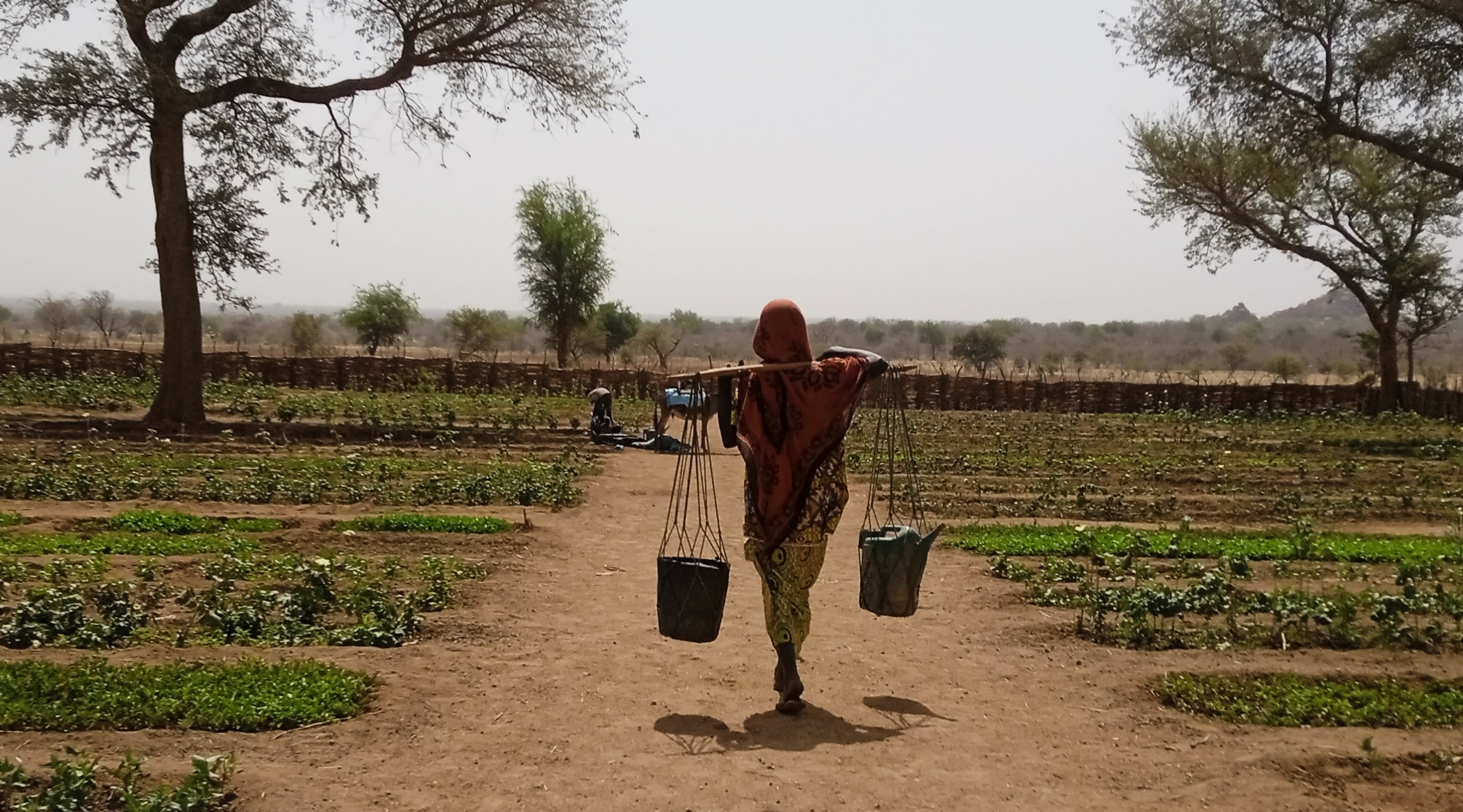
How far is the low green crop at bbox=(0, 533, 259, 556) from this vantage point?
870 cm

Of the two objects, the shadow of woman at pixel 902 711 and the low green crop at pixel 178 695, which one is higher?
the low green crop at pixel 178 695

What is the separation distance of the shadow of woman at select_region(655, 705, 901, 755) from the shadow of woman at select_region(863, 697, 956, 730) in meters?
0.13

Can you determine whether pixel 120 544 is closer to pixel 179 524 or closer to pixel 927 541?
pixel 179 524

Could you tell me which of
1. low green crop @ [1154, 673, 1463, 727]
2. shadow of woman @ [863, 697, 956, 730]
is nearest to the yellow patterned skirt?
shadow of woman @ [863, 697, 956, 730]

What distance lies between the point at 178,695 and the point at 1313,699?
225 inches

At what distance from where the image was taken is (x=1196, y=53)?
22953 millimetres

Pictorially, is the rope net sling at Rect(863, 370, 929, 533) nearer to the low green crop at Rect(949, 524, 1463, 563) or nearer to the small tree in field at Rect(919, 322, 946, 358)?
the low green crop at Rect(949, 524, 1463, 563)

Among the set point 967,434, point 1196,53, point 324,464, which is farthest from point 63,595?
point 1196,53

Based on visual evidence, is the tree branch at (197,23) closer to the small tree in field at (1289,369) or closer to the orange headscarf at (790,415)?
the orange headscarf at (790,415)

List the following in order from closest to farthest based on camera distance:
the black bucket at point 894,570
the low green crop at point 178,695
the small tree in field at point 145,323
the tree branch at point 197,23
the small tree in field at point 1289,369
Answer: the low green crop at point 178,695, the black bucket at point 894,570, the tree branch at point 197,23, the small tree in field at point 1289,369, the small tree in field at point 145,323

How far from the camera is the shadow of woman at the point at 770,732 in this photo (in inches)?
201

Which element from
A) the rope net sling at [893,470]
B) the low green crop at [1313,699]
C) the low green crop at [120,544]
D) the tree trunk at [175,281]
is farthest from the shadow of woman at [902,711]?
the tree trunk at [175,281]

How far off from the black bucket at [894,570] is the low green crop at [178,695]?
2.70 meters

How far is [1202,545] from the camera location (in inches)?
407
